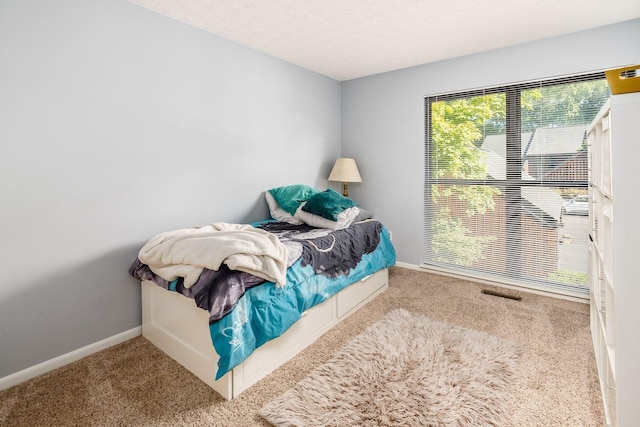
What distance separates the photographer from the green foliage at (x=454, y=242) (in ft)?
11.4

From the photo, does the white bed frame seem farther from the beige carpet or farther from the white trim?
the white trim

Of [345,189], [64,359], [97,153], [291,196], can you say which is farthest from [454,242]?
[64,359]

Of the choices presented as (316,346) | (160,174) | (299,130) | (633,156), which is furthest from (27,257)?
(633,156)

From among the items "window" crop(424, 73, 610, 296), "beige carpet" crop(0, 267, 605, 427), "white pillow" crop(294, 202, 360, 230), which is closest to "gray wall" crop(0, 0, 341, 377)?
"beige carpet" crop(0, 267, 605, 427)

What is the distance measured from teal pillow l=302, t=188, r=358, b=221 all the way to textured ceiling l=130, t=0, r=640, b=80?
143 cm

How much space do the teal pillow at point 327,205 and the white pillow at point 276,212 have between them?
0.21 metres

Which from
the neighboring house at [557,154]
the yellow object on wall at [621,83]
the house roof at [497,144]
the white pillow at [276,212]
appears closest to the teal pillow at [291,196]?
the white pillow at [276,212]

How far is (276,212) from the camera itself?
129 inches

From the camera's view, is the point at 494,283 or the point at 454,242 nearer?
the point at 494,283

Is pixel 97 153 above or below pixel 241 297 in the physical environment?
above

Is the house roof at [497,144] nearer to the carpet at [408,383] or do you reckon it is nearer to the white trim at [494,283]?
the white trim at [494,283]

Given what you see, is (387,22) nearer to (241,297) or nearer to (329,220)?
(329,220)

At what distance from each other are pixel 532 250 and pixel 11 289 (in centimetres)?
406

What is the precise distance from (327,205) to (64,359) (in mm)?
2139
